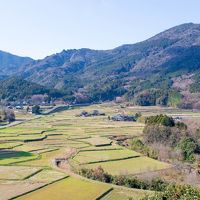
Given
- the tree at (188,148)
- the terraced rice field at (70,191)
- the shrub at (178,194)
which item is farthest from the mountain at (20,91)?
the shrub at (178,194)

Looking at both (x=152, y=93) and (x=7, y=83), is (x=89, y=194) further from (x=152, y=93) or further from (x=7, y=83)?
(x=7, y=83)

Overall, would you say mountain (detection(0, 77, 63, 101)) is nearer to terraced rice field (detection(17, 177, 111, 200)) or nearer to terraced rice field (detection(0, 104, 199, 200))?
terraced rice field (detection(0, 104, 199, 200))

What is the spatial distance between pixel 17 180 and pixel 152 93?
307ft

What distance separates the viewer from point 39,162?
3788 centimetres

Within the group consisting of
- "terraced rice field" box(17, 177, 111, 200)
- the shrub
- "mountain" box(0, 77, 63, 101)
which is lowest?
"terraced rice field" box(17, 177, 111, 200)

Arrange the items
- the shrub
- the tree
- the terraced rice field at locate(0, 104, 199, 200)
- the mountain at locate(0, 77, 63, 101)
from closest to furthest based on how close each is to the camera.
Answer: the shrub → the terraced rice field at locate(0, 104, 199, 200) → the tree → the mountain at locate(0, 77, 63, 101)

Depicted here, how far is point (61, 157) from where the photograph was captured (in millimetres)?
39875

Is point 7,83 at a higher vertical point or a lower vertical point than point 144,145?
higher

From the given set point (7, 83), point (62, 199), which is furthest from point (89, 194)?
point (7, 83)

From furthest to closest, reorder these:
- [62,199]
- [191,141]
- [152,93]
A: 1. [152,93]
2. [191,141]
3. [62,199]

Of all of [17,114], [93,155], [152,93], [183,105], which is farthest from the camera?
[152,93]

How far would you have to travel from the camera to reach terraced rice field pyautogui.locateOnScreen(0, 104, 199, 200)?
2758 centimetres

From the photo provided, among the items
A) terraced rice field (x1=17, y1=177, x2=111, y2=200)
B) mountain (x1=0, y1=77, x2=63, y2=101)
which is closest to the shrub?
terraced rice field (x1=17, y1=177, x2=111, y2=200)

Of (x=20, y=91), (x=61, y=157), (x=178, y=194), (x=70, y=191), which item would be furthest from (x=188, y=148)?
(x=20, y=91)
